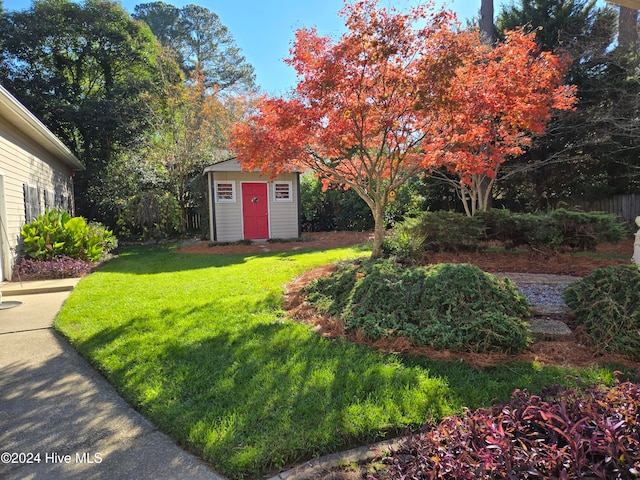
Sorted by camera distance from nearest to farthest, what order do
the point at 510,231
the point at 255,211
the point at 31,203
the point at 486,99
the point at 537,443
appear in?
the point at 537,443 → the point at 486,99 → the point at 510,231 → the point at 31,203 → the point at 255,211

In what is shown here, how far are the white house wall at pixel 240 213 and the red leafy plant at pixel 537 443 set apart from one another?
36.5 feet

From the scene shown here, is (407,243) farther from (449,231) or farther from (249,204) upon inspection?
(249,204)

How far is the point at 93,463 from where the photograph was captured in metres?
2.03

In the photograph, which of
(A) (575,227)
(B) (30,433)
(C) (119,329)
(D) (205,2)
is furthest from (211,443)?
(D) (205,2)

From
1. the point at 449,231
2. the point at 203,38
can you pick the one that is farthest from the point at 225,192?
the point at 203,38

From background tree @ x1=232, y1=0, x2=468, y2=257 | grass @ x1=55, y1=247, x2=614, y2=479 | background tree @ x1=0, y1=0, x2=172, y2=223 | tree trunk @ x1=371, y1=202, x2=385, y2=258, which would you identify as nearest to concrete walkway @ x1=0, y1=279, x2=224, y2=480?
grass @ x1=55, y1=247, x2=614, y2=479

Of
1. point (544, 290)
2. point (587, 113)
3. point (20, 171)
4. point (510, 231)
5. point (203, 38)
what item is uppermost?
point (203, 38)

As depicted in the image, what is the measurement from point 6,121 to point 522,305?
9497 mm

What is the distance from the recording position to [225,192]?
1277cm

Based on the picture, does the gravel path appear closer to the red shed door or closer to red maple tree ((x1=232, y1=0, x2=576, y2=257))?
red maple tree ((x1=232, y1=0, x2=576, y2=257))

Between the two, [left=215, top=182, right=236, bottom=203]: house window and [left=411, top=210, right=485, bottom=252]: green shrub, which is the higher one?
[left=215, top=182, right=236, bottom=203]: house window

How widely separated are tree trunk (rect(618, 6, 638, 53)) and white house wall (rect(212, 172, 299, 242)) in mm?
10314

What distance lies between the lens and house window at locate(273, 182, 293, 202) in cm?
1336

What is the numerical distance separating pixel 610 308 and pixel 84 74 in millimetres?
21395
